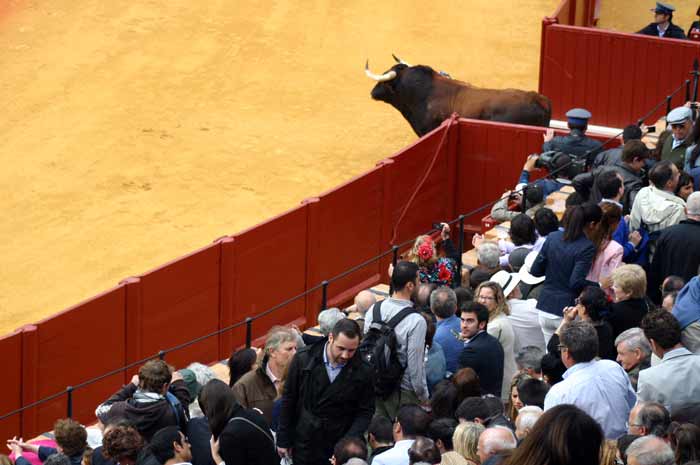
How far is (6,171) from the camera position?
1738 centimetres

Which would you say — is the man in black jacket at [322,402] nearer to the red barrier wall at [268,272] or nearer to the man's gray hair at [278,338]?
the man's gray hair at [278,338]

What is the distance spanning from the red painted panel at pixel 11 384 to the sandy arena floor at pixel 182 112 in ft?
9.49

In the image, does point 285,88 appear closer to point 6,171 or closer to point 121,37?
point 121,37

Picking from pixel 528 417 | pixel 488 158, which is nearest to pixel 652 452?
pixel 528 417

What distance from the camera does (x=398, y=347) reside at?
24.9ft

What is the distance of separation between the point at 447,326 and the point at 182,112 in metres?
12.1

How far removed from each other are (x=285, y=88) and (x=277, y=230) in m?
8.13

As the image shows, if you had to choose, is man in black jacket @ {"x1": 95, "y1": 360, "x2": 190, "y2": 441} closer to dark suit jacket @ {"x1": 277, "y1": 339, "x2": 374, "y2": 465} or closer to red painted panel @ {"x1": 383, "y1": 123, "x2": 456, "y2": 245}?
dark suit jacket @ {"x1": 277, "y1": 339, "x2": 374, "y2": 465}

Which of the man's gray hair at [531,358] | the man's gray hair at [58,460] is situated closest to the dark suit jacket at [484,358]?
the man's gray hair at [531,358]

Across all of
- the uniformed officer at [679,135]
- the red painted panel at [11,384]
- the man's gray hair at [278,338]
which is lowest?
the red painted panel at [11,384]

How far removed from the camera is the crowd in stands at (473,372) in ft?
20.8

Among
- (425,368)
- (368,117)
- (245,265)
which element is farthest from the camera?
(368,117)

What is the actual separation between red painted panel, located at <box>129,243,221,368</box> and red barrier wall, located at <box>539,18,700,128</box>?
25.4ft

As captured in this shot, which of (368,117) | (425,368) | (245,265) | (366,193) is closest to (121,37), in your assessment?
(368,117)
